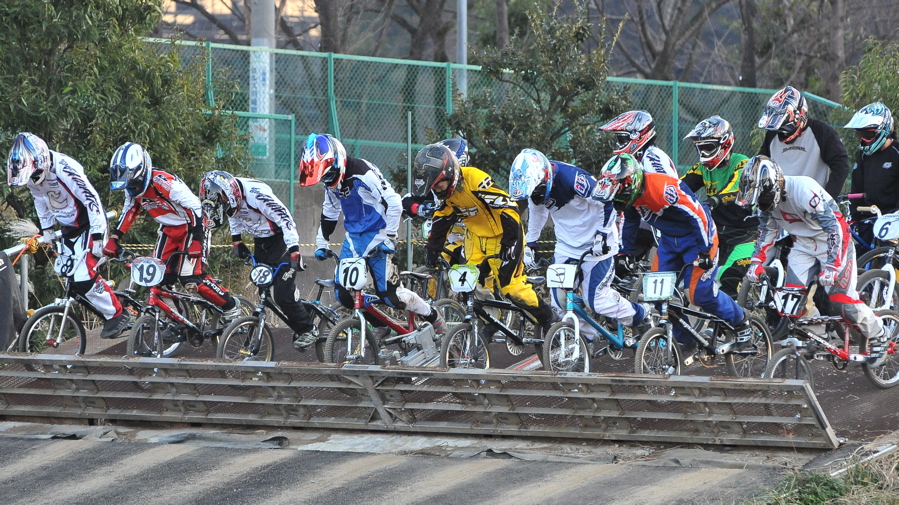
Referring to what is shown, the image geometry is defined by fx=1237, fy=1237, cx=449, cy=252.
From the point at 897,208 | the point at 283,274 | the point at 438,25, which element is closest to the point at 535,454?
the point at 283,274

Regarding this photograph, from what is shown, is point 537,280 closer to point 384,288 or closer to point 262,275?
point 384,288

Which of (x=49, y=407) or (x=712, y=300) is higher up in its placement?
(x=712, y=300)

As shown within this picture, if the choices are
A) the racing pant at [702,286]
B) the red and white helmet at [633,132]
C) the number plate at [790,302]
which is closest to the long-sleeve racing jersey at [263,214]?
the red and white helmet at [633,132]

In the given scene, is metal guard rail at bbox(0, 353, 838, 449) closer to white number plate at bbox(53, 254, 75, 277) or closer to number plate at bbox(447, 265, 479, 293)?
number plate at bbox(447, 265, 479, 293)

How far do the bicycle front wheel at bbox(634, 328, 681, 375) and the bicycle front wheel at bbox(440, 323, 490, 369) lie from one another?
4.27ft

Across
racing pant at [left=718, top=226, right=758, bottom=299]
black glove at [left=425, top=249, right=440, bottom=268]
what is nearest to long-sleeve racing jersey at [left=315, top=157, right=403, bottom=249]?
black glove at [left=425, top=249, right=440, bottom=268]

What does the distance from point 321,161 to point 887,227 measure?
497 centimetres

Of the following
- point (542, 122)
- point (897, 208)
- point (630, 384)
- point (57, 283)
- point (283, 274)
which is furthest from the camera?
point (542, 122)

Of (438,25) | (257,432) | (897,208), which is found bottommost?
(257,432)

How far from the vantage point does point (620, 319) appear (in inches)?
390

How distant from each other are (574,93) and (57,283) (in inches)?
284

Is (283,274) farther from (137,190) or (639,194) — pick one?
(639,194)

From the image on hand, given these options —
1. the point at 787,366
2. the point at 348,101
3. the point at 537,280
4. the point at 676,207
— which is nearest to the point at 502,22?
the point at 348,101

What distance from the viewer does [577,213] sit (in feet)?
32.9
